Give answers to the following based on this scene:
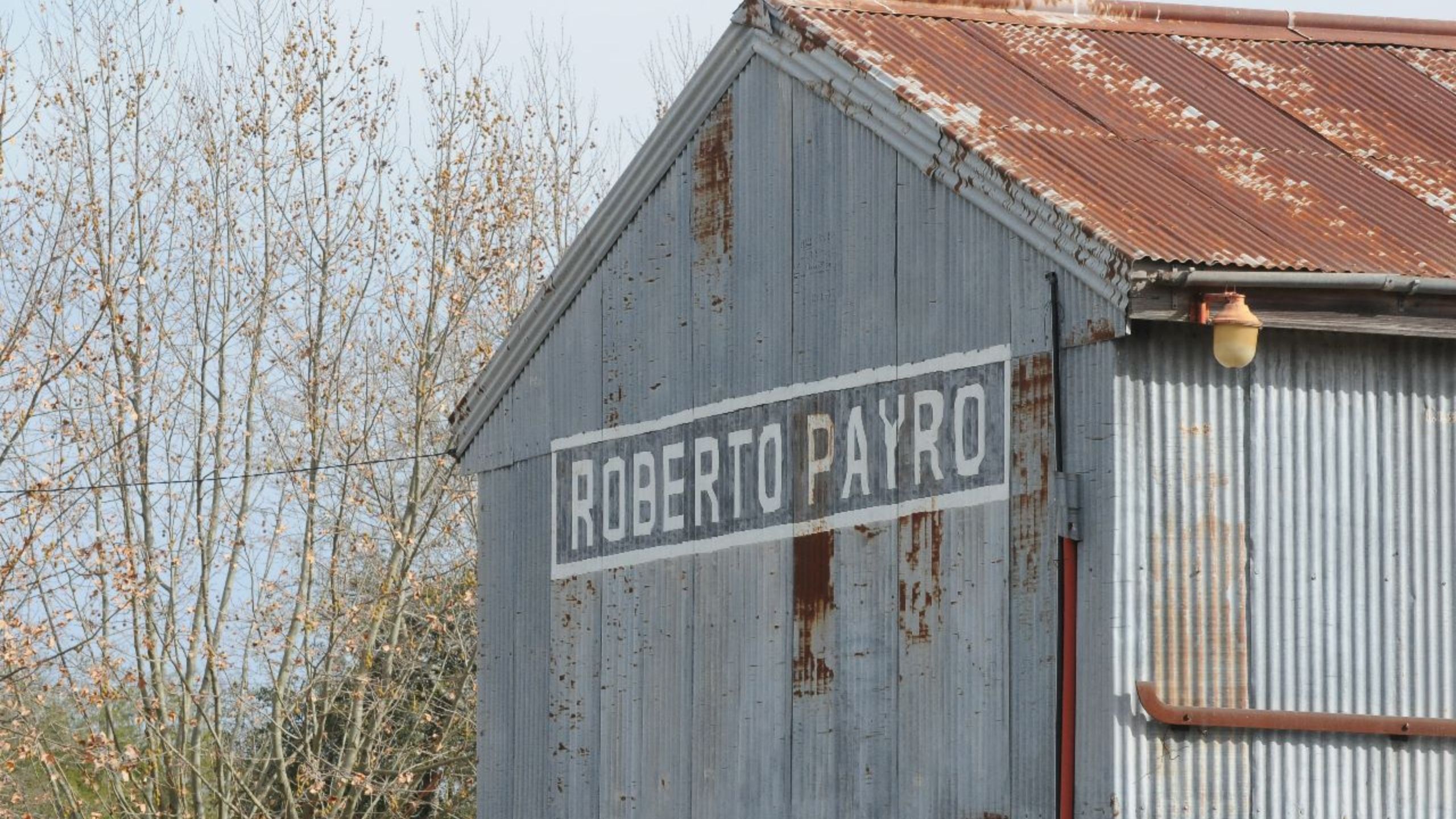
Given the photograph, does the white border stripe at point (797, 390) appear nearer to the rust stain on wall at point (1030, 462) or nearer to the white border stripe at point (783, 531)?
the rust stain on wall at point (1030, 462)

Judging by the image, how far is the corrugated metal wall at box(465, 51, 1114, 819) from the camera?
1278cm

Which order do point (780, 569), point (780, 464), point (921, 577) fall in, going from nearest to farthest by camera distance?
point (921, 577)
point (780, 569)
point (780, 464)

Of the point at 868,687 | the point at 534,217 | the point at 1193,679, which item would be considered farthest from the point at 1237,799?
the point at 534,217

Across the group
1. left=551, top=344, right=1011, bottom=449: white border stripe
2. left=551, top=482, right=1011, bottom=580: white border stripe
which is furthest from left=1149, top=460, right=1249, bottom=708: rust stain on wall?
left=551, top=344, right=1011, bottom=449: white border stripe

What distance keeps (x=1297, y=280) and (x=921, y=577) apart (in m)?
2.96

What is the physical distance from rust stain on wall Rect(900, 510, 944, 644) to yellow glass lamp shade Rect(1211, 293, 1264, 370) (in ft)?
8.41

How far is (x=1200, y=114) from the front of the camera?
1435 cm

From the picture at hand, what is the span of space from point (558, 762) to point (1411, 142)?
7585 mm

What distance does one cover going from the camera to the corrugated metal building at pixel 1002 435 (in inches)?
472

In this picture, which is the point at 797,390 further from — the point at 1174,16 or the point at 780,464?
the point at 1174,16

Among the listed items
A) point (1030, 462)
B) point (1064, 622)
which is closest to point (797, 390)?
point (1030, 462)

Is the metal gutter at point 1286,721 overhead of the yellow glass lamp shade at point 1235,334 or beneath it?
beneath

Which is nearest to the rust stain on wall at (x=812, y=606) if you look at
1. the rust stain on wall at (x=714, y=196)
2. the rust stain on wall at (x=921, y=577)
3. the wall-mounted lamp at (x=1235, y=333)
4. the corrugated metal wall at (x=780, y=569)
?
the corrugated metal wall at (x=780, y=569)

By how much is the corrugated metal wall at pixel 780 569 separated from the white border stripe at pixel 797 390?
0.07 m
